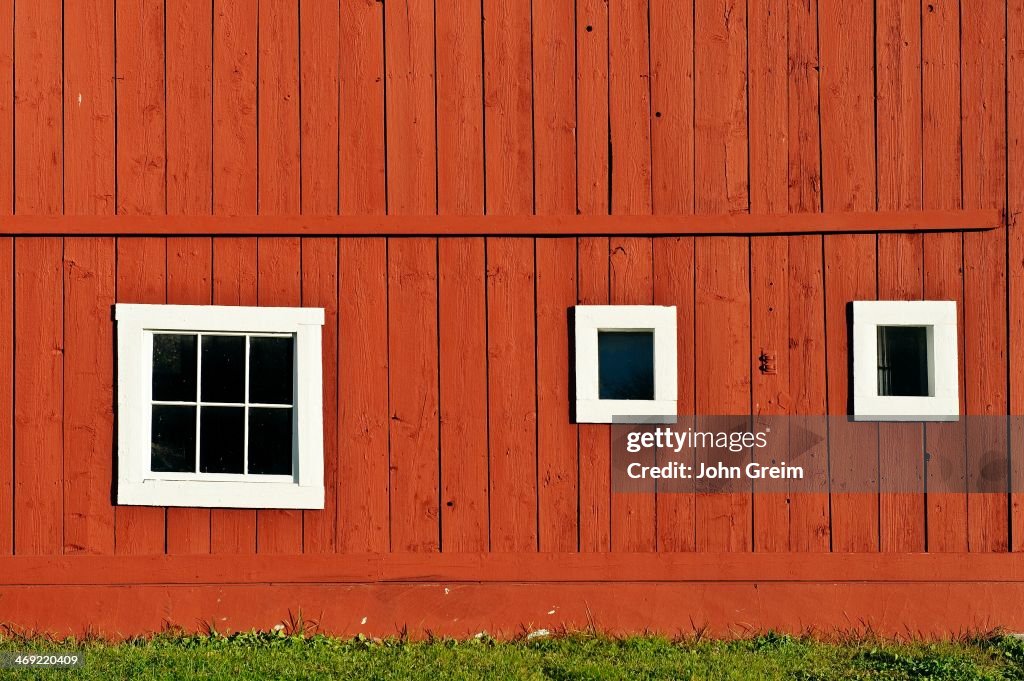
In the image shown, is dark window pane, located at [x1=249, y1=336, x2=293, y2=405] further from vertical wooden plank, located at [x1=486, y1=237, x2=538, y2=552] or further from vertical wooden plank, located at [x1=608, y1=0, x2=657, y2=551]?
vertical wooden plank, located at [x1=608, y1=0, x2=657, y2=551]

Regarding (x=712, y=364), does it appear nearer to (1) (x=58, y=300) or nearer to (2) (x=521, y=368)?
(2) (x=521, y=368)

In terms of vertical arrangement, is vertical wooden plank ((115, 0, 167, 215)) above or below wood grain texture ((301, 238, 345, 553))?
above

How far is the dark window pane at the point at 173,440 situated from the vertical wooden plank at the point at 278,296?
513 mm

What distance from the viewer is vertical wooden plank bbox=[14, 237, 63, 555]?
18.6 ft

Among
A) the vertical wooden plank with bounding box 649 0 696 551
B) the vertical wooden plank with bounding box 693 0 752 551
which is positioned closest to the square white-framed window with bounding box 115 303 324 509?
the vertical wooden plank with bounding box 649 0 696 551

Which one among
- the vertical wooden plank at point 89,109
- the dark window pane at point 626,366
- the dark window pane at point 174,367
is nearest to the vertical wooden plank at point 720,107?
the dark window pane at point 626,366

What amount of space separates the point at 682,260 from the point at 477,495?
1735 mm

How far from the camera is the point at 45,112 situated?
18.8 ft

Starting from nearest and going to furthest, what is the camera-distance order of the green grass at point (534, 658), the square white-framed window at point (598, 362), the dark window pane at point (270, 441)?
1. the green grass at point (534, 658)
2. the square white-framed window at point (598, 362)
3. the dark window pane at point (270, 441)

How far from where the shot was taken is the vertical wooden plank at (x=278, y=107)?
225 inches

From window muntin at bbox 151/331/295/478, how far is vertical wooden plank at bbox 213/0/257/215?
782mm

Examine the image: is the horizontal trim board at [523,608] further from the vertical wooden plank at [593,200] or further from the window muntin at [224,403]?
the window muntin at [224,403]

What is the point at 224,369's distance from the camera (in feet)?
18.8

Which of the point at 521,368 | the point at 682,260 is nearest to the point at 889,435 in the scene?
the point at 682,260
